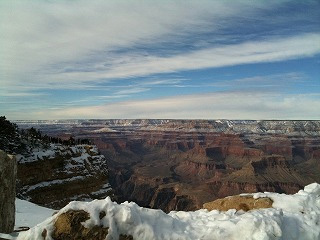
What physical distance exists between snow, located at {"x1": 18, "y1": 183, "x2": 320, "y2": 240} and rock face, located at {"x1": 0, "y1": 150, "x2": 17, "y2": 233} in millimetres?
3342

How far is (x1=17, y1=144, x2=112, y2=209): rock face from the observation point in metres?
30.9

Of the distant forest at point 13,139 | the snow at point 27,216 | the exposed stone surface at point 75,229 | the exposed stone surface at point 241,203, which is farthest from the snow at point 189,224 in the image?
the distant forest at point 13,139

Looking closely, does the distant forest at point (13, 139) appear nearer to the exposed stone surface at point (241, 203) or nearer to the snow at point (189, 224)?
the exposed stone surface at point (241, 203)

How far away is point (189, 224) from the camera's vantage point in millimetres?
8672

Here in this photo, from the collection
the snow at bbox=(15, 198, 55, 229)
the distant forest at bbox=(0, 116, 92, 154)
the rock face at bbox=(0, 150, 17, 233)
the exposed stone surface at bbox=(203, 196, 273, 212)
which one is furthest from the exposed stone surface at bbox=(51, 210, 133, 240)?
the distant forest at bbox=(0, 116, 92, 154)

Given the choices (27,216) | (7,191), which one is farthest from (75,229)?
(27,216)

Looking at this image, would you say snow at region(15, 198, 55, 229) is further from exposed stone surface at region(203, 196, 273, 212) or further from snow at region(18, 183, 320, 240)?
exposed stone surface at region(203, 196, 273, 212)

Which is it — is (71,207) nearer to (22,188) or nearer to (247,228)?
(247,228)

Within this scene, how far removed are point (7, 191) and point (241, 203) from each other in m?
7.90

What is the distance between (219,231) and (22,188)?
26317 millimetres

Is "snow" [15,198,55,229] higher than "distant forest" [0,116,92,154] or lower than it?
lower

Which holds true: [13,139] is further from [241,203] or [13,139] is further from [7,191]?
[241,203]

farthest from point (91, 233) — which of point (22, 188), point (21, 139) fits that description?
point (21, 139)

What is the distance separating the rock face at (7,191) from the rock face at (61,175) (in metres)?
20.3
